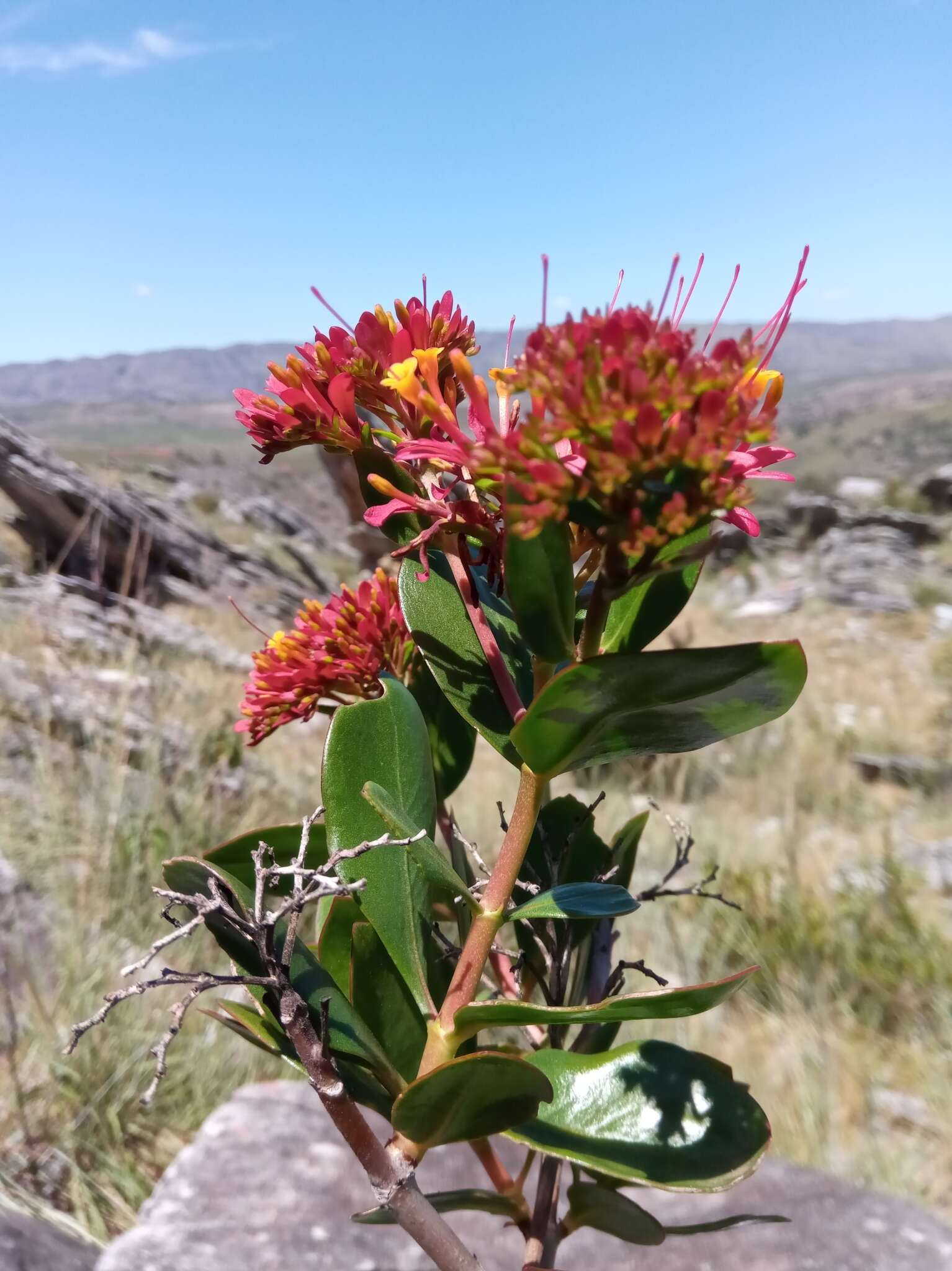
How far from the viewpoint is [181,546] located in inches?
337

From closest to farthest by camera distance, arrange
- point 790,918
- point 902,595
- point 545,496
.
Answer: point 545,496 < point 790,918 < point 902,595

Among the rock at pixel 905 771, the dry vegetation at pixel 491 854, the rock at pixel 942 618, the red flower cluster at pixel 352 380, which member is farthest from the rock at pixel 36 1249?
the rock at pixel 942 618

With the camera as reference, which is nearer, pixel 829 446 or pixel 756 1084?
pixel 756 1084

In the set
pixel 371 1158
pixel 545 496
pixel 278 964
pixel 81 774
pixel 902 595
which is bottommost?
pixel 902 595

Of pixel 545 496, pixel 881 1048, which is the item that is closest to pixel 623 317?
pixel 545 496

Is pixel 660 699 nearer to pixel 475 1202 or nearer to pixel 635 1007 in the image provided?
pixel 635 1007

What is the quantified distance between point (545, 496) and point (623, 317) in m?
0.12

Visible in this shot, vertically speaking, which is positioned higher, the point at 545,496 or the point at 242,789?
the point at 545,496

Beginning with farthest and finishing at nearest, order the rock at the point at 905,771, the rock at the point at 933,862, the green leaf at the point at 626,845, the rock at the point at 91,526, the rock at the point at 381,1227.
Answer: the rock at the point at 91,526
the rock at the point at 905,771
the rock at the point at 933,862
the rock at the point at 381,1227
the green leaf at the point at 626,845

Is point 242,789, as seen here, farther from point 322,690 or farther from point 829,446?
point 829,446

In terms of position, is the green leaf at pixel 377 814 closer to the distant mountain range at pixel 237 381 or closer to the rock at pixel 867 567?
the rock at pixel 867 567

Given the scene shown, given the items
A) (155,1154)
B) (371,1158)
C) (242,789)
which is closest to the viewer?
(371,1158)

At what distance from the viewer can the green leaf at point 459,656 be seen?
590 millimetres

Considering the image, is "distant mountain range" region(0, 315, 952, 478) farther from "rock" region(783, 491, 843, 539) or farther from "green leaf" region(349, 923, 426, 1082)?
"green leaf" region(349, 923, 426, 1082)
